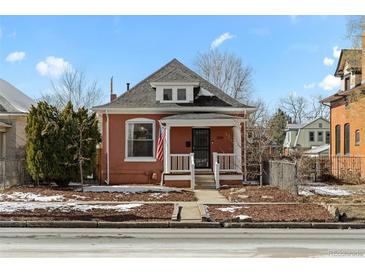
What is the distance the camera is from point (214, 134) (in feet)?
77.5

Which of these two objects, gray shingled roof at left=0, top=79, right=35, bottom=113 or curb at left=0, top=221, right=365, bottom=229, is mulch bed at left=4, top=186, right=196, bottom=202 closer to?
curb at left=0, top=221, right=365, bottom=229

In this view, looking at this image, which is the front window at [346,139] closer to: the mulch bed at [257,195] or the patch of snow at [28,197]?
the mulch bed at [257,195]

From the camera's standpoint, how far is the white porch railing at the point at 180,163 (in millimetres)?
22234

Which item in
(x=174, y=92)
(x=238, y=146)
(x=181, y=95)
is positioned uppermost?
(x=174, y=92)

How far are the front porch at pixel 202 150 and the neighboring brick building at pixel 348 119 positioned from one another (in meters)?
5.78

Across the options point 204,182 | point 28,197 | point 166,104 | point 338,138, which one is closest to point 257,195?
point 204,182

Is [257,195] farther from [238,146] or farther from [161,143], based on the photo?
[161,143]

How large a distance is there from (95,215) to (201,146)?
1131cm

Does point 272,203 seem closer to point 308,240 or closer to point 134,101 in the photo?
point 308,240

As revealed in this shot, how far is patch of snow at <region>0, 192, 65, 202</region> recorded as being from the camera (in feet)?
54.2

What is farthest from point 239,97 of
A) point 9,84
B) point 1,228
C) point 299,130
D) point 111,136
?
point 1,228

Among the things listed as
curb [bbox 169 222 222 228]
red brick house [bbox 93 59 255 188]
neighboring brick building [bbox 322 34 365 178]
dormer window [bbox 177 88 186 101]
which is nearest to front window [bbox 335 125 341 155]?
neighboring brick building [bbox 322 34 365 178]

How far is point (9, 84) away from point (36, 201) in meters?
19.4

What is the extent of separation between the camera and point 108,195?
18.0m
